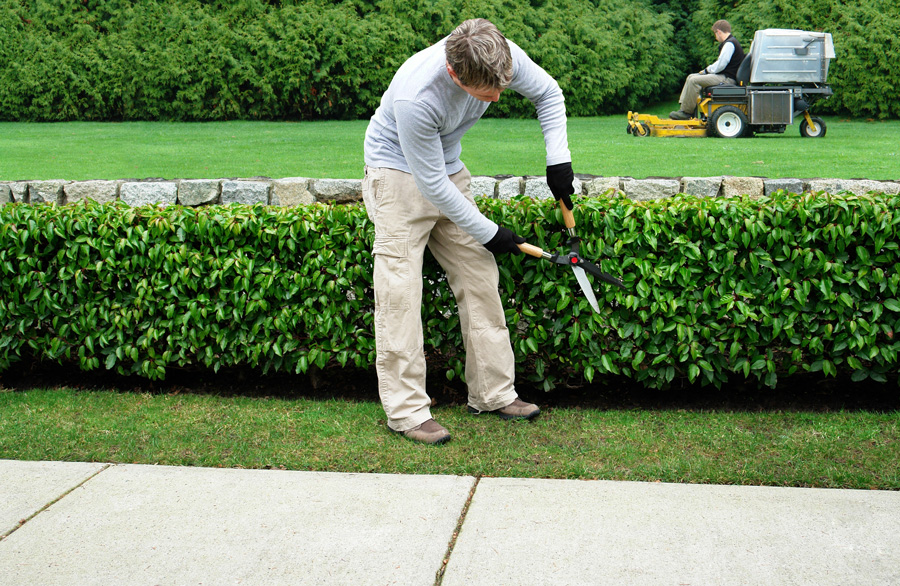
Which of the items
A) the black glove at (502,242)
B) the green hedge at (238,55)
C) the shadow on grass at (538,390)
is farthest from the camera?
the green hedge at (238,55)

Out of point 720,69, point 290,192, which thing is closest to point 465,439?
point 290,192

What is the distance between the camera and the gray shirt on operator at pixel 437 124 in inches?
122

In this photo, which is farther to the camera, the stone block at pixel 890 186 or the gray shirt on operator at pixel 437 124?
the stone block at pixel 890 186

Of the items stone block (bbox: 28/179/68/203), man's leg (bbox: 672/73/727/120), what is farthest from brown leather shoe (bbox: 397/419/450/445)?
man's leg (bbox: 672/73/727/120)

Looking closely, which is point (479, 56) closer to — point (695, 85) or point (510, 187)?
point (510, 187)

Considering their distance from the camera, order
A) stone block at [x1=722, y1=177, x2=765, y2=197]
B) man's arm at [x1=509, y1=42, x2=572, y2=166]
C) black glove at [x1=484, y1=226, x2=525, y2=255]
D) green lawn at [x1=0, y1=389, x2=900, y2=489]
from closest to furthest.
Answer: green lawn at [x1=0, y1=389, x2=900, y2=489]
black glove at [x1=484, y1=226, x2=525, y2=255]
man's arm at [x1=509, y1=42, x2=572, y2=166]
stone block at [x1=722, y1=177, x2=765, y2=197]

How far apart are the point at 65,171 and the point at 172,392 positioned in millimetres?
5087

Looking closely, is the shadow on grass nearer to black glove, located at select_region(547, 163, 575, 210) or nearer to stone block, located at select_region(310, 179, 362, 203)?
black glove, located at select_region(547, 163, 575, 210)

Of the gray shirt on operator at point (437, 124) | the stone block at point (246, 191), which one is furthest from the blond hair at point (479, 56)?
the stone block at point (246, 191)

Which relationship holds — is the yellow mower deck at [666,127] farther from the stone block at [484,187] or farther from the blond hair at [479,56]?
the blond hair at [479,56]

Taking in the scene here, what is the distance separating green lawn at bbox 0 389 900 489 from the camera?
3.07m

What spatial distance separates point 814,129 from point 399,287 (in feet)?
31.3

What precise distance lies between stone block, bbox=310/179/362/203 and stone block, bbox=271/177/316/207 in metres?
0.07

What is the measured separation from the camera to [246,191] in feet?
21.4
